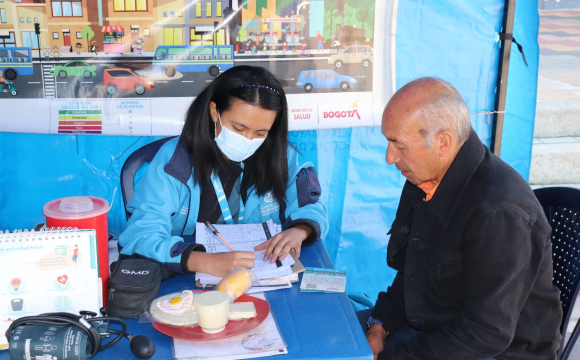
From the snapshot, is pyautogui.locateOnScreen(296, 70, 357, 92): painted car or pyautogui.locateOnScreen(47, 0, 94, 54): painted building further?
pyautogui.locateOnScreen(296, 70, 357, 92): painted car

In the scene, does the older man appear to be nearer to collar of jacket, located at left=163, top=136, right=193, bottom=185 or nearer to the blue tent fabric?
collar of jacket, located at left=163, top=136, right=193, bottom=185

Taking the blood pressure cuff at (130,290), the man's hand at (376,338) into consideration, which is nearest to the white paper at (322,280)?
the man's hand at (376,338)

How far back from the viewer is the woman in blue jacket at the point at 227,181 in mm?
1861

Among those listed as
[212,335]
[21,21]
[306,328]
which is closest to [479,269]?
[306,328]

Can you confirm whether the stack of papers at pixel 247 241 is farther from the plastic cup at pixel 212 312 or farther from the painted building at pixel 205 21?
the painted building at pixel 205 21

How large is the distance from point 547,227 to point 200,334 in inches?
40.1

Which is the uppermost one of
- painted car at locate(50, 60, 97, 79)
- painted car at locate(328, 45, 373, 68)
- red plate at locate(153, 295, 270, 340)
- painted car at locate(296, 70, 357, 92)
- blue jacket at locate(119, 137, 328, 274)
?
painted car at locate(328, 45, 373, 68)

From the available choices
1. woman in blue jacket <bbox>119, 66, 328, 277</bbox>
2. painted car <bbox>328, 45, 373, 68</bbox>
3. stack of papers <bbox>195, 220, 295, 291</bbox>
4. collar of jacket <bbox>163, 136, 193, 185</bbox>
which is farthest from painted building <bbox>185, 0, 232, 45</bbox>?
stack of papers <bbox>195, 220, 295, 291</bbox>

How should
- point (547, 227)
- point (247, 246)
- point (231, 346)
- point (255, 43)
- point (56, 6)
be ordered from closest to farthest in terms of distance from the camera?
point (231, 346) < point (547, 227) < point (247, 246) < point (56, 6) < point (255, 43)

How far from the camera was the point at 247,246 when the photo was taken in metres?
1.92

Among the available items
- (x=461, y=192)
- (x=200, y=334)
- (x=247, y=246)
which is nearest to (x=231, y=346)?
(x=200, y=334)

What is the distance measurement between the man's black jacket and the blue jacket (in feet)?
1.61

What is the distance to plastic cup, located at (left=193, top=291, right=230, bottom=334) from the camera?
137 centimetres

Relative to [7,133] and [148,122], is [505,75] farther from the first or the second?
[7,133]
